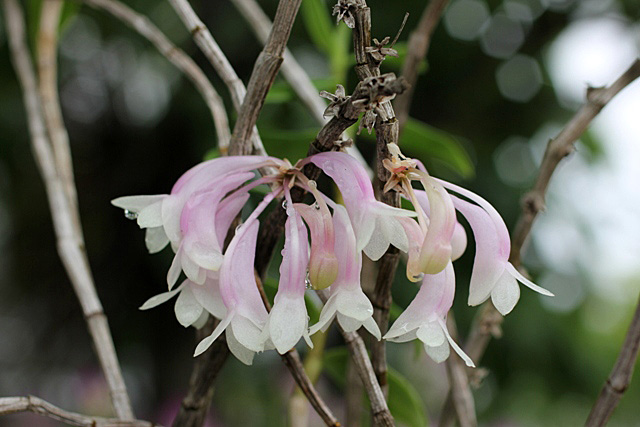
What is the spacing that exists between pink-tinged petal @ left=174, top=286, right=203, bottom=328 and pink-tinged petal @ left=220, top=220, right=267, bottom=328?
2 cm

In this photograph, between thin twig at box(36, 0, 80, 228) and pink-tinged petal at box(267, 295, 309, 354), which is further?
thin twig at box(36, 0, 80, 228)

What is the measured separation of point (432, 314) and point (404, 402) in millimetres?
169

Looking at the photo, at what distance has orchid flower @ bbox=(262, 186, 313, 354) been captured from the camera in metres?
0.21

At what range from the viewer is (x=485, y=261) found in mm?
226

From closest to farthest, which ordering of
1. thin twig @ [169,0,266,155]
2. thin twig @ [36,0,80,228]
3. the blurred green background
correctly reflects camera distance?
thin twig @ [169,0,266,155]
thin twig @ [36,0,80,228]
the blurred green background

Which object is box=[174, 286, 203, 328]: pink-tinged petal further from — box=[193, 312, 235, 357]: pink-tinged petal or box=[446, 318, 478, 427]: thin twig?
box=[446, 318, 478, 427]: thin twig

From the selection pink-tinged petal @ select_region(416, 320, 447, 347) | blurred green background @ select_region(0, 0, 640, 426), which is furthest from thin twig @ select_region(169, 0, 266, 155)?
blurred green background @ select_region(0, 0, 640, 426)

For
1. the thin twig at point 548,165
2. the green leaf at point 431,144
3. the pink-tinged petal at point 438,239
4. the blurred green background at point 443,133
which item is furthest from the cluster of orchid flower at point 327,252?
the blurred green background at point 443,133

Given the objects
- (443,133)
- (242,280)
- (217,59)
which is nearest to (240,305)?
(242,280)

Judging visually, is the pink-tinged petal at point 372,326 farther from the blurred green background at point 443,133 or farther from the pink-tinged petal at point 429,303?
the blurred green background at point 443,133

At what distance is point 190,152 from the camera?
1.01m

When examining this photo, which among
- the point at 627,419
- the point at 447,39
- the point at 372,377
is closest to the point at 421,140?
the point at 372,377

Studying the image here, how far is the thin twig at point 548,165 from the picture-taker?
1.05ft

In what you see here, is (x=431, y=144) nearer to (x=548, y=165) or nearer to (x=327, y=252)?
(x=548, y=165)
